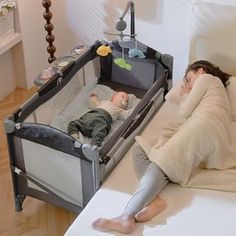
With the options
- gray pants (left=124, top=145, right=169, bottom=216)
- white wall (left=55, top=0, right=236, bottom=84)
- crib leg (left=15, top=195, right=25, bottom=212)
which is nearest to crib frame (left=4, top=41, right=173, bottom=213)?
crib leg (left=15, top=195, right=25, bottom=212)

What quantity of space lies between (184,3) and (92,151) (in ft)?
4.13

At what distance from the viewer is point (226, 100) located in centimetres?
242

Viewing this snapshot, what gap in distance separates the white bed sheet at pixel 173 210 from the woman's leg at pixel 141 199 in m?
0.03

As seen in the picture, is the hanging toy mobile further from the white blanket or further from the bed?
the white blanket

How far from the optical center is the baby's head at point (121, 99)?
267cm

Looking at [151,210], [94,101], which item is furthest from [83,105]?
[151,210]

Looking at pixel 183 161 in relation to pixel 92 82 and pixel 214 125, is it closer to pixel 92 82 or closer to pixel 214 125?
pixel 214 125

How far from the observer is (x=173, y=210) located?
6.57ft

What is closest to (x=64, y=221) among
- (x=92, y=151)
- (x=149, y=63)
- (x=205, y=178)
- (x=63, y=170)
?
(x=63, y=170)

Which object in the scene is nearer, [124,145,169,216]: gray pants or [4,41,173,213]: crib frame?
[124,145,169,216]: gray pants

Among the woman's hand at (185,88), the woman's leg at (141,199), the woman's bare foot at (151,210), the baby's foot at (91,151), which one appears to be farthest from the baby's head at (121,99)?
the woman's bare foot at (151,210)

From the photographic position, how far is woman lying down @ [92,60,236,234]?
6.52 ft

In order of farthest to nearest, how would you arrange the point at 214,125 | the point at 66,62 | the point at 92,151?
the point at 66,62, the point at 214,125, the point at 92,151

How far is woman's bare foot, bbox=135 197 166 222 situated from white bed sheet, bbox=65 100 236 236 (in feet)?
0.06
